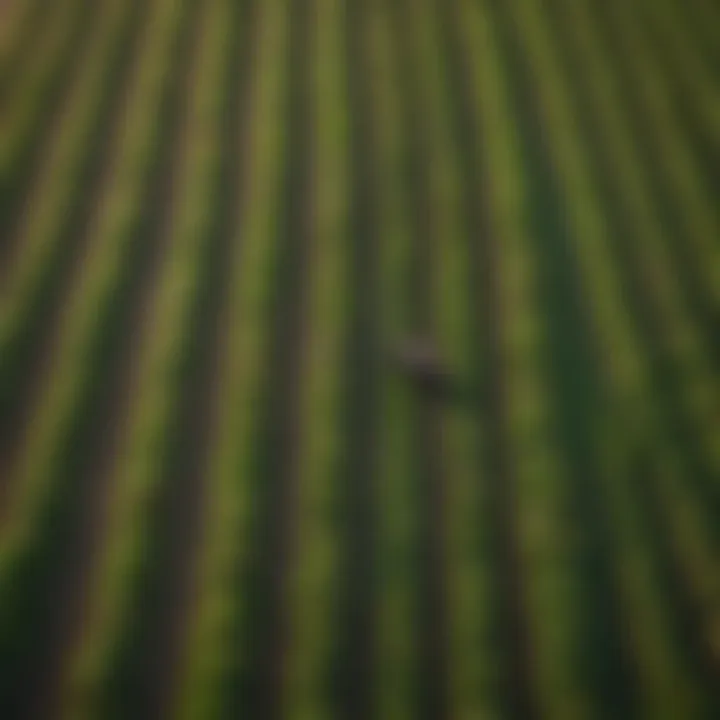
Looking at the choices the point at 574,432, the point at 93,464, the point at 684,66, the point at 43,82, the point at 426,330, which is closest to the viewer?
the point at 93,464

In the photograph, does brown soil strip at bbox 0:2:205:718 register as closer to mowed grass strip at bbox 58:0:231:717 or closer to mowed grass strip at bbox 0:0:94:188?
mowed grass strip at bbox 58:0:231:717

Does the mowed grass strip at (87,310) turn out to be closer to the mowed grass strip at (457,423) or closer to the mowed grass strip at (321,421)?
the mowed grass strip at (321,421)

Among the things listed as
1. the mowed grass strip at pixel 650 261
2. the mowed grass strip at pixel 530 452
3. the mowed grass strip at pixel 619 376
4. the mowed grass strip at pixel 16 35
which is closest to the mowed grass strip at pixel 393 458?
the mowed grass strip at pixel 530 452

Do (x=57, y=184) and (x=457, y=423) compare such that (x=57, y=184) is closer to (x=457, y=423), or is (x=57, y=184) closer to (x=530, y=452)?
(x=457, y=423)

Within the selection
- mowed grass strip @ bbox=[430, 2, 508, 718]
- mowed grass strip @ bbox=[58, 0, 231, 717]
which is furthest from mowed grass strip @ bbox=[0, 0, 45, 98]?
mowed grass strip @ bbox=[430, 2, 508, 718]

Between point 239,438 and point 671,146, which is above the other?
point 671,146

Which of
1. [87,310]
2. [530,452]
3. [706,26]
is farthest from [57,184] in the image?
[706,26]

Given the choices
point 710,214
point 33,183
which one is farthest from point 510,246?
point 33,183

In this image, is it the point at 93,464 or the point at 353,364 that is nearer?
the point at 93,464
